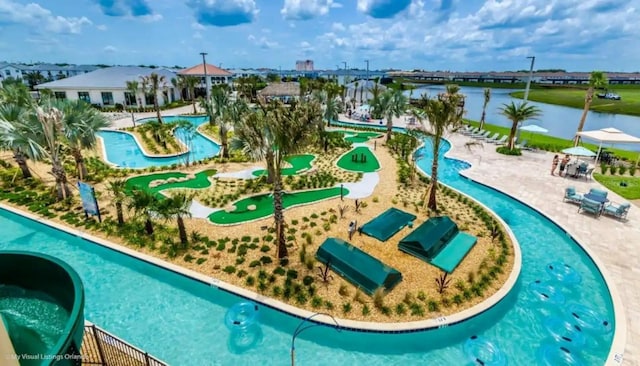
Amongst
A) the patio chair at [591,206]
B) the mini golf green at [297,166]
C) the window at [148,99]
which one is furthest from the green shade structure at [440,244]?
the window at [148,99]

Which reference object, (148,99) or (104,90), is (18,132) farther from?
(148,99)

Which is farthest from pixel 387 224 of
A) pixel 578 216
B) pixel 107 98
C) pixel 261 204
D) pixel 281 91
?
pixel 107 98

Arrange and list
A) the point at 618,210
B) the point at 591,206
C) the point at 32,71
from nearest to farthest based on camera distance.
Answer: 1. the point at 618,210
2. the point at 591,206
3. the point at 32,71

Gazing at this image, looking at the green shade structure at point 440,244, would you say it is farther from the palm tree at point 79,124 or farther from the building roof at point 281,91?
the building roof at point 281,91

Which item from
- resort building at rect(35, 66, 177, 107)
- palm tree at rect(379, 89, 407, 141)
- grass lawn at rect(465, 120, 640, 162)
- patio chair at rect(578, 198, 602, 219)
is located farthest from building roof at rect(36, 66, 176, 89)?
patio chair at rect(578, 198, 602, 219)

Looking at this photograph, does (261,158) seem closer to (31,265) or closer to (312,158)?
(31,265)

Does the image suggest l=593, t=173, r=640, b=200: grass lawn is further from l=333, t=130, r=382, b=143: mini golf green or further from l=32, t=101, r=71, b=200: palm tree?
l=32, t=101, r=71, b=200: palm tree
